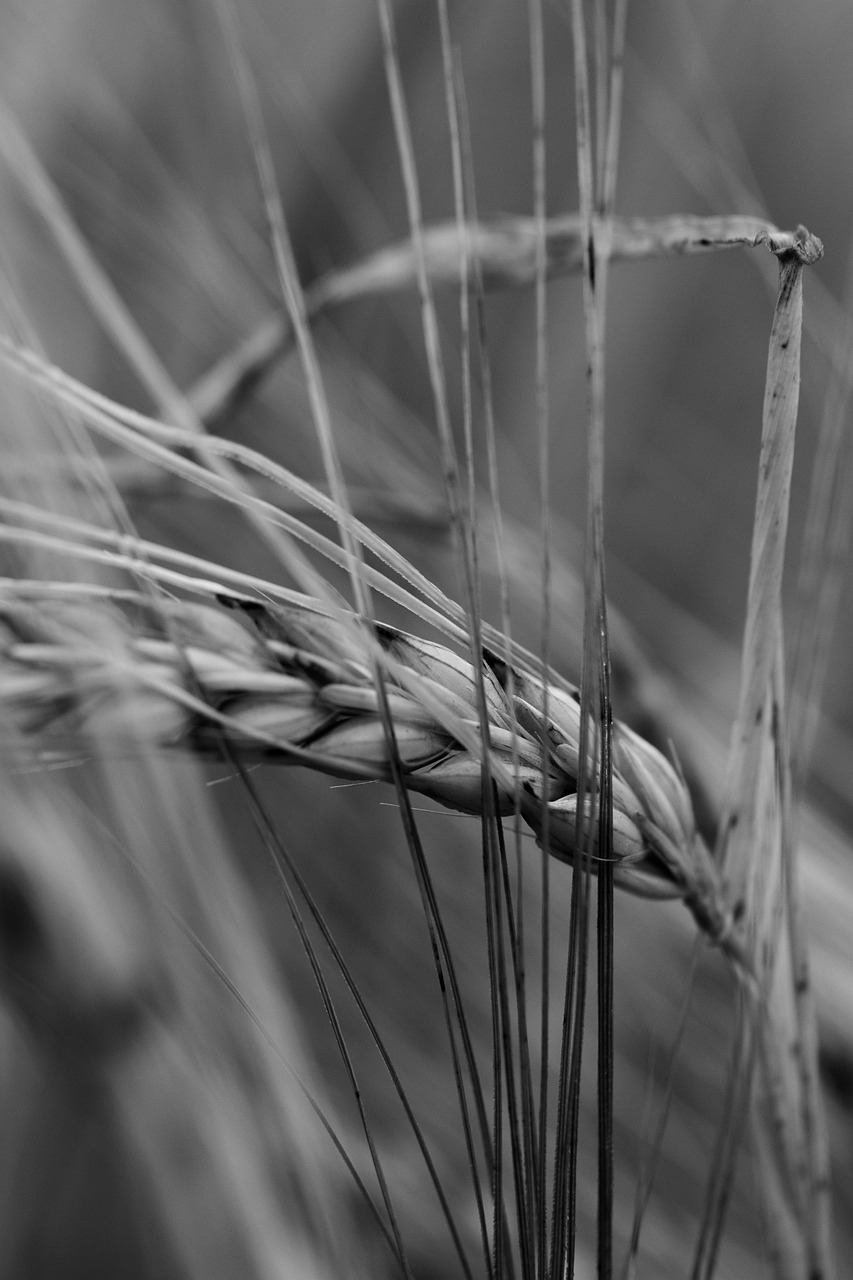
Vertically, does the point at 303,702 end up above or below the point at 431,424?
below

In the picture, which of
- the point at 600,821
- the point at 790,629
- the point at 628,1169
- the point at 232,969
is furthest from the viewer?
the point at 790,629

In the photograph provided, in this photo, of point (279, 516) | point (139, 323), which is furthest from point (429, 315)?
point (139, 323)

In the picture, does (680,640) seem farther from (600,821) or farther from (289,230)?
(600,821)

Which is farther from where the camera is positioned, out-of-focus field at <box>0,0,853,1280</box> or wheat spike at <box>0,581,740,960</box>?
out-of-focus field at <box>0,0,853,1280</box>

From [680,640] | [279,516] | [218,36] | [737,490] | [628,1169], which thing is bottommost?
[628,1169]

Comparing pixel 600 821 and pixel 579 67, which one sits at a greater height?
pixel 579 67

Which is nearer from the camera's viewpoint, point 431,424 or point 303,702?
point 303,702
